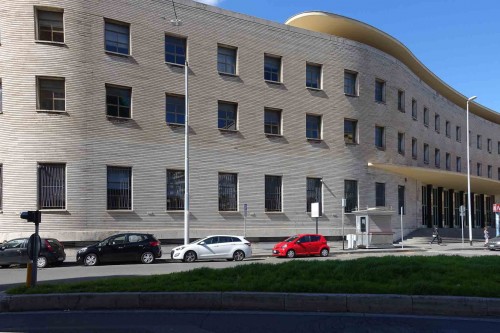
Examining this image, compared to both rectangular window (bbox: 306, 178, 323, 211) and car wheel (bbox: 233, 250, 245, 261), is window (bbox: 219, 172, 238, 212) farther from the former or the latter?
car wheel (bbox: 233, 250, 245, 261)

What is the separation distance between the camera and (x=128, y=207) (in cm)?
2900

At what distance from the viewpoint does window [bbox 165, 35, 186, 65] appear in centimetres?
3123

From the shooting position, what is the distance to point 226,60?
1320 inches

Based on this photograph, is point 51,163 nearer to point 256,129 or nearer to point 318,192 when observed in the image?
point 256,129

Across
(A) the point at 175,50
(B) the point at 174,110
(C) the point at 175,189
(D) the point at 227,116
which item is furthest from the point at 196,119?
(C) the point at 175,189

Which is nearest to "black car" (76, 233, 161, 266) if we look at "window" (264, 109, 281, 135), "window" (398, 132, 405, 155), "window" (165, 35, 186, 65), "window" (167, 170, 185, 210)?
"window" (167, 170, 185, 210)

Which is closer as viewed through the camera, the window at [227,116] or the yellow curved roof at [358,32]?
the window at [227,116]

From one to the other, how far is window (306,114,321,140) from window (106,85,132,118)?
13353mm

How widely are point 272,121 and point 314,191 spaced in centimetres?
589

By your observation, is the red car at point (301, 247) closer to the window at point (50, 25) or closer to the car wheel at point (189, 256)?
the car wheel at point (189, 256)

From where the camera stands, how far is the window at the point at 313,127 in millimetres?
37188

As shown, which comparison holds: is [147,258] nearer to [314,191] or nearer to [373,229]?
[314,191]

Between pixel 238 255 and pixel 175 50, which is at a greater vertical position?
pixel 175 50

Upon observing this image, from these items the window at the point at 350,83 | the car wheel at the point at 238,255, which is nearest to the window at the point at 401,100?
the window at the point at 350,83
